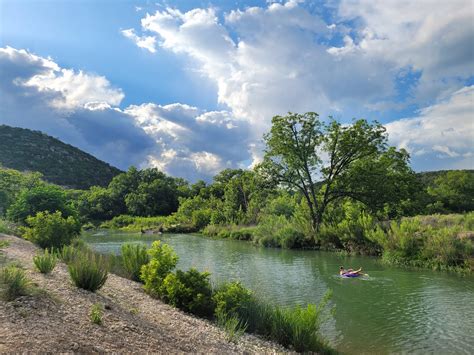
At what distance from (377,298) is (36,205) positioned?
23654 mm

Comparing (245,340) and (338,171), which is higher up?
(338,171)

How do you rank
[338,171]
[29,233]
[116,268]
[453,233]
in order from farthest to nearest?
[338,171], [453,233], [29,233], [116,268]

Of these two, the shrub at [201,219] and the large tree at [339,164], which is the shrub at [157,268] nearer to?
the large tree at [339,164]

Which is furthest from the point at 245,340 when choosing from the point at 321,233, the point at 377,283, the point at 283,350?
the point at 321,233

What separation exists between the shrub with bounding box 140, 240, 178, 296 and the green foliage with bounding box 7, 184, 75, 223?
19.0 meters

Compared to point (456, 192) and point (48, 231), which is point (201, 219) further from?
point (48, 231)

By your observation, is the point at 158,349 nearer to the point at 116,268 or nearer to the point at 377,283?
the point at 116,268

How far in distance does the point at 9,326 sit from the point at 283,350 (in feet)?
17.5

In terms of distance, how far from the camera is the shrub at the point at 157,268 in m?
10.6

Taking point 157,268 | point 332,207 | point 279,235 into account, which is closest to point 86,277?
point 157,268

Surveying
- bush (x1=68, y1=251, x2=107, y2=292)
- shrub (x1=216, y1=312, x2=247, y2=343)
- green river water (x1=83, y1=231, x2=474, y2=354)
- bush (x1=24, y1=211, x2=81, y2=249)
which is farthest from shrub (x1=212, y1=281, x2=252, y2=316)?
bush (x1=24, y1=211, x2=81, y2=249)

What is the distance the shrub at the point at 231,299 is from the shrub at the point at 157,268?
6.46 ft

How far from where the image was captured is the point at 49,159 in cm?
10950

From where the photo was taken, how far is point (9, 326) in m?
5.61
